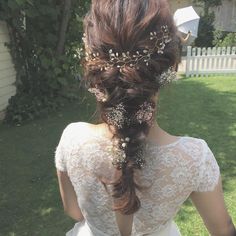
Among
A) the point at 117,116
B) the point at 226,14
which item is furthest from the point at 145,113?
the point at 226,14

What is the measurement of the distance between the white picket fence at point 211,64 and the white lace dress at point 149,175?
1074cm

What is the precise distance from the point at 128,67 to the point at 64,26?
6986 mm

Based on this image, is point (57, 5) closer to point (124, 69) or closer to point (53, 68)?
point (53, 68)

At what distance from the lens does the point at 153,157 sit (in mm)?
1419

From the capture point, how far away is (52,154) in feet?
18.8

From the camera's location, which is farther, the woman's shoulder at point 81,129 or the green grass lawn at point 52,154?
the green grass lawn at point 52,154

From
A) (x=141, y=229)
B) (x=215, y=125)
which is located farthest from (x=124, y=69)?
(x=215, y=125)

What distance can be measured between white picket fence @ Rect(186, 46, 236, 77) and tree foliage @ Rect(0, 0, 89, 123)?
15.2ft

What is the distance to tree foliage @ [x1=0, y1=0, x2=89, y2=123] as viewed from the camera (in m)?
7.61

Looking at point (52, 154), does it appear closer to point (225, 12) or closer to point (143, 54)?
point (143, 54)

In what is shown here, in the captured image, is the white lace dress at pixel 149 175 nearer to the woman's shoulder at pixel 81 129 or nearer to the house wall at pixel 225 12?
the woman's shoulder at pixel 81 129

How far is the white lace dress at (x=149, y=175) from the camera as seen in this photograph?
1412mm

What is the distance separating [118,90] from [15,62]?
268 inches

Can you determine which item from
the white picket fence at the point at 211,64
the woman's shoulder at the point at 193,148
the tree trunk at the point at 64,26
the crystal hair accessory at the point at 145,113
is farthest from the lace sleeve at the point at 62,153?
the white picket fence at the point at 211,64
